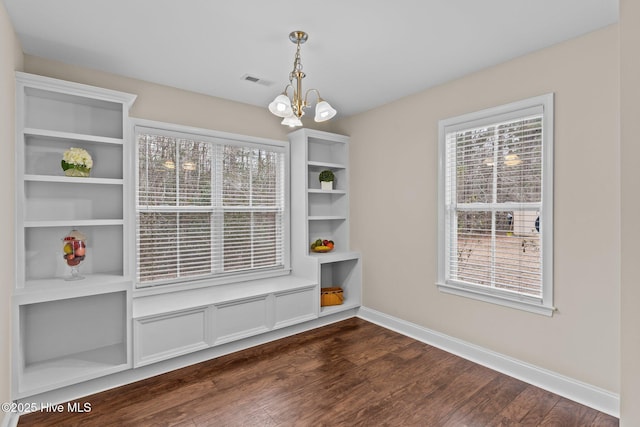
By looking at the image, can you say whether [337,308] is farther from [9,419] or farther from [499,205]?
[9,419]

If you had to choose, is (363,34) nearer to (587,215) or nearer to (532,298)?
(587,215)

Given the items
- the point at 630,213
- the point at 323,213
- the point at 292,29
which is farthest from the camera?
the point at 323,213

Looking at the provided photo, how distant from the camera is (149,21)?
2.27 metres

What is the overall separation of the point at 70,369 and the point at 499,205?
12.0ft

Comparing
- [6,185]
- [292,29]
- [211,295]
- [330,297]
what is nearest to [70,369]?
[211,295]

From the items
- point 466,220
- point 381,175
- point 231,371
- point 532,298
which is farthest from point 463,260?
point 231,371

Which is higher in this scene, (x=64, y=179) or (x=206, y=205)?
(x=64, y=179)

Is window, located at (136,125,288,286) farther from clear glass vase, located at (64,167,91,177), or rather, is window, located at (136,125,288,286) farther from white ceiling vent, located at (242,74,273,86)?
white ceiling vent, located at (242,74,273,86)

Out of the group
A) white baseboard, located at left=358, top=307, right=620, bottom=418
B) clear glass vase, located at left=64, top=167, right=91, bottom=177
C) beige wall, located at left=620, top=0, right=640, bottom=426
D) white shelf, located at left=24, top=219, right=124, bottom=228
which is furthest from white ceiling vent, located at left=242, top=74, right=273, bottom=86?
white baseboard, located at left=358, top=307, right=620, bottom=418

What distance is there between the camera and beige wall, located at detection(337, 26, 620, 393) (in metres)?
2.31

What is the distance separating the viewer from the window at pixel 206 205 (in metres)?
3.29

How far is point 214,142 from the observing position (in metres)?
3.67

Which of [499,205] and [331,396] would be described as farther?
[499,205]

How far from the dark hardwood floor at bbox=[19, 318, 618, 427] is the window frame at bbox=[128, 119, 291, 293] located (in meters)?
0.84
